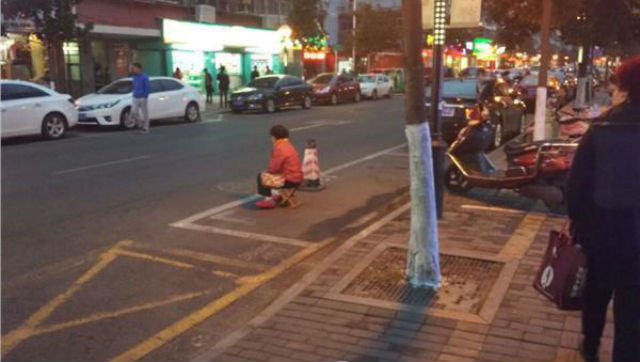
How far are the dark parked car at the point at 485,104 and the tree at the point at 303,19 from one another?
22165mm

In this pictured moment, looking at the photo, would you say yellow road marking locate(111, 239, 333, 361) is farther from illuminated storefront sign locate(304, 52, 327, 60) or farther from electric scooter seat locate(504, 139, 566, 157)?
illuminated storefront sign locate(304, 52, 327, 60)

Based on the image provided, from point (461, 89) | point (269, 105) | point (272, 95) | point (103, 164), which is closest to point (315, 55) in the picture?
point (272, 95)

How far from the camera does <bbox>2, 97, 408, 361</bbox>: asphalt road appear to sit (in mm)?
4766

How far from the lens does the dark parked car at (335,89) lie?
30.2 meters

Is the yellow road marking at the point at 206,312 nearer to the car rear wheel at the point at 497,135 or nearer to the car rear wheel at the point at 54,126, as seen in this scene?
the car rear wheel at the point at 497,135

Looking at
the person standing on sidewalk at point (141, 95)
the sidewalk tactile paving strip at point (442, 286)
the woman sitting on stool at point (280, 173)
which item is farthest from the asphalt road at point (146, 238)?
the person standing on sidewalk at point (141, 95)

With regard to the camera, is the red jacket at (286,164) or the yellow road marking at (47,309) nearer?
Answer: the yellow road marking at (47,309)

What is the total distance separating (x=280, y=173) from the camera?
8477 millimetres

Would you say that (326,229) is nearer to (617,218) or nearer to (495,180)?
(495,180)

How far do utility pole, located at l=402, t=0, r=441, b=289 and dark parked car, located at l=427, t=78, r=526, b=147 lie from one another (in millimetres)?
9083

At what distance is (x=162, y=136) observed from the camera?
16.5 metres

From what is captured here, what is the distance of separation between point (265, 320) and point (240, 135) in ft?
39.7

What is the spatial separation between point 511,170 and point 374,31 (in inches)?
1530

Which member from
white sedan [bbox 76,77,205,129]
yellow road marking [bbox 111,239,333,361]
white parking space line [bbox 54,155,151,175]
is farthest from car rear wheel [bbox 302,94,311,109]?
yellow road marking [bbox 111,239,333,361]
